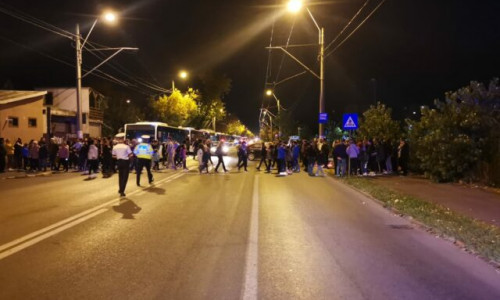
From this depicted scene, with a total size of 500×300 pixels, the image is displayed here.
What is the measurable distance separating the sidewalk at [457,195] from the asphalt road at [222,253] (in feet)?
5.93

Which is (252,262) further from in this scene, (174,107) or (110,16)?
(174,107)

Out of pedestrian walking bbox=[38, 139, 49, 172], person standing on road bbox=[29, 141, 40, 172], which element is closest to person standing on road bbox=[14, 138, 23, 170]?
person standing on road bbox=[29, 141, 40, 172]

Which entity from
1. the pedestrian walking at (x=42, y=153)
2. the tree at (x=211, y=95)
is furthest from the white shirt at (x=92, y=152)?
the tree at (x=211, y=95)

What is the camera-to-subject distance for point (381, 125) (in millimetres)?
24938

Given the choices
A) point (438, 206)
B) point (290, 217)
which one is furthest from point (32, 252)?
point (438, 206)

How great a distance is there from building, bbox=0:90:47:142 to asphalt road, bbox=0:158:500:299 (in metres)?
17.5

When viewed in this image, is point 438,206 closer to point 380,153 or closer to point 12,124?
point 380,153

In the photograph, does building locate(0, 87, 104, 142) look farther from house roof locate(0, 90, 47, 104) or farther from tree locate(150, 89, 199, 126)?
tree locate(150, 89, 199, 126)

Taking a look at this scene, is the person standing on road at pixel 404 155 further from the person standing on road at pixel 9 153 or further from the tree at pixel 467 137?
the person standing on road at pixel 9 153

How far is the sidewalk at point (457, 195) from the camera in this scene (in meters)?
11.6

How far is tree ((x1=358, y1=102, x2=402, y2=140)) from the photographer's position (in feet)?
81.6

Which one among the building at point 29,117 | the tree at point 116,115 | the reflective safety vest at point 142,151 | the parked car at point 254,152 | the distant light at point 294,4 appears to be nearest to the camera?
the reflective safety vest at point 142,151

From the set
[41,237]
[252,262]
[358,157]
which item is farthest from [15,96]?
[252,262]

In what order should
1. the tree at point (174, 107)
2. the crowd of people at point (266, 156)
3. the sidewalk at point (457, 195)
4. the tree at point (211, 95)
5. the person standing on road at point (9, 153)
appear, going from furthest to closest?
the tree at point (211, 95) → the tree at point (174, 107) → the person standing on road at point (9, 153) → the crowd of people at point (266, 156) → the sidewalk at point (457, 195)
